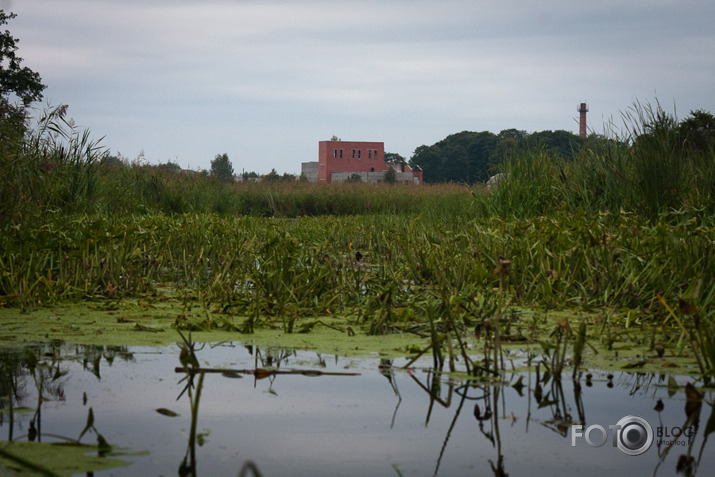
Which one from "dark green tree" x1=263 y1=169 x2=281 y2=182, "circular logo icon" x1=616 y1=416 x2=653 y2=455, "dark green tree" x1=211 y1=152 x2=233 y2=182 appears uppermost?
"dark green tree" x1=211 y1=152 x2=233 y2=182

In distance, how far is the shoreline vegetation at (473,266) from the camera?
13.0 ft

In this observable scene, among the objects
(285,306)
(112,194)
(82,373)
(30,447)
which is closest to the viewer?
(30,447)

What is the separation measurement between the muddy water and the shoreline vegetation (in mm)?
229

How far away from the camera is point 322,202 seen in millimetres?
21016

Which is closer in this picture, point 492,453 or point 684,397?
point 492,453

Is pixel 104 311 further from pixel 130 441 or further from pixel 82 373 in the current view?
pixel 130 441

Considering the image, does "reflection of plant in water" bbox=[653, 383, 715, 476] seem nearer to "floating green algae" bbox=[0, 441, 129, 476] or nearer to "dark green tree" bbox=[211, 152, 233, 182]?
"floating green algae" bbox=[0, 441, 129, 476]

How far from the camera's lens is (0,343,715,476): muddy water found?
2088 millimetres

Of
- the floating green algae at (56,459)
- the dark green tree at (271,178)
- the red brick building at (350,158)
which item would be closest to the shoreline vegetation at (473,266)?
the floating green algae at (56,459)

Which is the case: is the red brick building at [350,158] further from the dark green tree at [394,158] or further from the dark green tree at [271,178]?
the dark green tree at [271,178]

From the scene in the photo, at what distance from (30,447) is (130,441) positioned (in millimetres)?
274

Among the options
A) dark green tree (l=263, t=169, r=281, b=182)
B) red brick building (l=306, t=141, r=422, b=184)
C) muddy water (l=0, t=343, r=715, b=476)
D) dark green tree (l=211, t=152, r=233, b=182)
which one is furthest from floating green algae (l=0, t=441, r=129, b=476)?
red brick building (l=306, t=141, r=422, b=184)

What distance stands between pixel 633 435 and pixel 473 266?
3.17 metres

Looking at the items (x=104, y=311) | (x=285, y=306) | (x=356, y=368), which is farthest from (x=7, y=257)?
(x=356, y=368)
